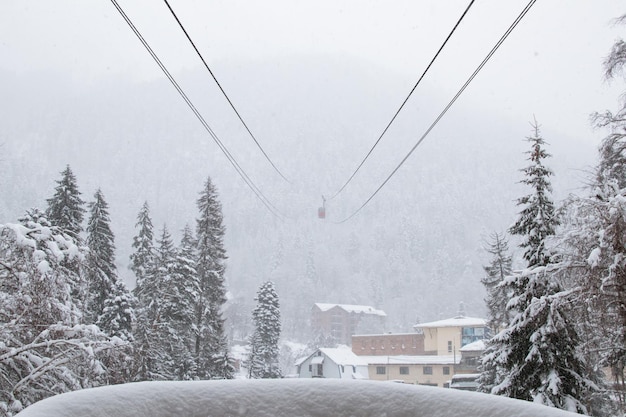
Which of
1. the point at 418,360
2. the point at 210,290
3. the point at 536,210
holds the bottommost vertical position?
the point at 418,360

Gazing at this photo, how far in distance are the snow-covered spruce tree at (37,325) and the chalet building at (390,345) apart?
48.0m

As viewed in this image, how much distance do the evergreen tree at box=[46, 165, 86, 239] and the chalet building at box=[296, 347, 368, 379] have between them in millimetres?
25786

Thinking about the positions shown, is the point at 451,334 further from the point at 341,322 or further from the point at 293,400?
the point at 293,400

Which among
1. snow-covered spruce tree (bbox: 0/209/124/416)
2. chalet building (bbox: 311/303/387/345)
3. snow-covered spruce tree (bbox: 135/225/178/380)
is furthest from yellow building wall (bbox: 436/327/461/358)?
snow-covered spruce tree (bbox: 0/209/124/416)

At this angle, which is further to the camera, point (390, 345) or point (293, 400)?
point (390, 345)

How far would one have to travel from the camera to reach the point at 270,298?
36250 mm

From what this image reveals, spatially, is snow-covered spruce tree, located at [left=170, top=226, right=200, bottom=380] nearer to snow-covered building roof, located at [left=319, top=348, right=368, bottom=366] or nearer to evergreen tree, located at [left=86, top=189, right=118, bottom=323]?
evergreen tree, located at [left=86, top=189, right=118, bottom=323]

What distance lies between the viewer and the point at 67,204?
22.3 m

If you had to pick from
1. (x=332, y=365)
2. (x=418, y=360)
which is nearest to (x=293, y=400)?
(x=332, y=365)

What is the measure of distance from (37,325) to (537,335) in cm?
1100

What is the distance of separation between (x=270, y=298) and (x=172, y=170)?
234 ft

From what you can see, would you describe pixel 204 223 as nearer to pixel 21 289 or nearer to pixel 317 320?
pixel 21 289

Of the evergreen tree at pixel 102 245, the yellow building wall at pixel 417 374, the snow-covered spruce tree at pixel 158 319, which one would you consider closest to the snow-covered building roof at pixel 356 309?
the yellow building wall at pixel 417 374

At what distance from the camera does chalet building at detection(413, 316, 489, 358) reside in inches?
1935
